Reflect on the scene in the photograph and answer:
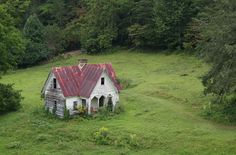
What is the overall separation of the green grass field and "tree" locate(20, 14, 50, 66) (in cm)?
1811

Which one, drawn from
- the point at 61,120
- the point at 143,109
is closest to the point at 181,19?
the point at 143,109

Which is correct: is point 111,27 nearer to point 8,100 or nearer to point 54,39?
point 54,39

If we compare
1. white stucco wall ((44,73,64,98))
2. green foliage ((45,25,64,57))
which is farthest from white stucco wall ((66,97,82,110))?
green foliage ((45,25,64,57))

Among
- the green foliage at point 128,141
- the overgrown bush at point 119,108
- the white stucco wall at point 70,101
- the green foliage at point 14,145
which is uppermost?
the white stucco wall at point 70,101

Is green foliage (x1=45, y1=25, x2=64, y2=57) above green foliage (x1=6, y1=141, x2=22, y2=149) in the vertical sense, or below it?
above

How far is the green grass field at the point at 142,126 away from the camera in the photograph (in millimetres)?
33219

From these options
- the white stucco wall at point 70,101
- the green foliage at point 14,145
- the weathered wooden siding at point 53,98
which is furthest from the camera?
the weathered wooden siding at point 53,98

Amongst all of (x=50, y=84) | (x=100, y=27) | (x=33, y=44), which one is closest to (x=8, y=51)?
(x=50, y=84)

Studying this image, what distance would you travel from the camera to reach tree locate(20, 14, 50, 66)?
71.6 metres

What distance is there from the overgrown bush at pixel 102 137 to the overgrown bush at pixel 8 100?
1097cm

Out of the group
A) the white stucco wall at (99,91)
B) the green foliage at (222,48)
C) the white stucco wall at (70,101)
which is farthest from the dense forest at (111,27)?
the white stucco wall at (70,101)

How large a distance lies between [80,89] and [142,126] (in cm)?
706

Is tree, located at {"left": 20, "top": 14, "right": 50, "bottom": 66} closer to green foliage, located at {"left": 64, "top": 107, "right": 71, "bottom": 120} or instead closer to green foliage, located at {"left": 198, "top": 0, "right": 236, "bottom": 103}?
green foliage, located at {"left": 64, "top": 107, "right": 71, "bottom": 120}

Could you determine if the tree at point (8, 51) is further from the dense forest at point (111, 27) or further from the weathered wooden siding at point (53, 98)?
the dense forest at point (111, 27)
